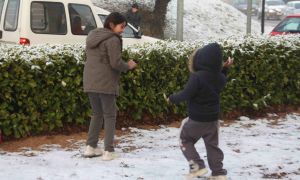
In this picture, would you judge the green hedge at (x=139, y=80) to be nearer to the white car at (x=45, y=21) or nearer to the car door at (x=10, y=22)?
the white car at (x=45, y=21)

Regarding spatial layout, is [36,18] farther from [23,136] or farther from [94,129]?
[94,129]

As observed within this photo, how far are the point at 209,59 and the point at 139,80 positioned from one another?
2.47 metres

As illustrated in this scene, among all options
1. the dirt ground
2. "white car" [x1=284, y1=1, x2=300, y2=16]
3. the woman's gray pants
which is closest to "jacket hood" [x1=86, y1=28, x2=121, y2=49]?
the woman's gray pants

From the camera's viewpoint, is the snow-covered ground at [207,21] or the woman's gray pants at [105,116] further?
the snow-covered ground at [207,21]

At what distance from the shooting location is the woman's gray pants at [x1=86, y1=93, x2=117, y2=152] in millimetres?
6102

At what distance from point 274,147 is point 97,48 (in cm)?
254

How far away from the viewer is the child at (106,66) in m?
5.93

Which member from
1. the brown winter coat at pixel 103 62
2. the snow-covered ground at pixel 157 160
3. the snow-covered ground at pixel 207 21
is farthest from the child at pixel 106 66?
the snow-covered ground at pixel 207 21

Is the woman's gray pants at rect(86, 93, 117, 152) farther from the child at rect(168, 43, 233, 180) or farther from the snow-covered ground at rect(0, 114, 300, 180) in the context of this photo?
the child at rect(168, 43, 233, 180)

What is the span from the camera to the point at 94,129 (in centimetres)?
629

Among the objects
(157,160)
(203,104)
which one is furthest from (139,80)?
(203,104)

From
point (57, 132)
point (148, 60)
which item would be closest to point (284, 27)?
point (148, 60)

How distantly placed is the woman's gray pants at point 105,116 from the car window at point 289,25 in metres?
10.6

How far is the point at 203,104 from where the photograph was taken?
5.41 meters
